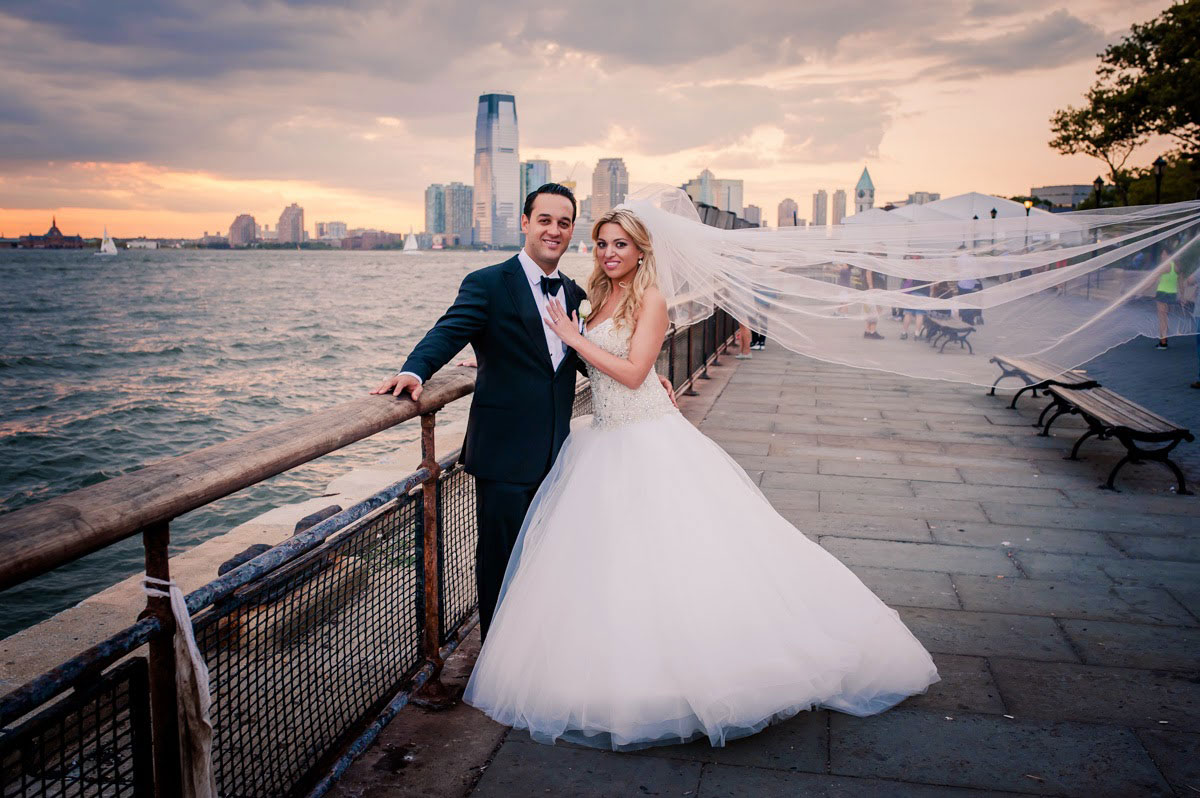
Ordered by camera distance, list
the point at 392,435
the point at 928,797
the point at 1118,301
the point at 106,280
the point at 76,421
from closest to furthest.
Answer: the point at 928,797 < the point at 1118,301 < the point at 392,435 < the point at 76,421 < the point at 106,280

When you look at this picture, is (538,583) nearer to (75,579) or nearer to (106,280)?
(75,579)

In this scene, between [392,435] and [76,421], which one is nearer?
[392,435]

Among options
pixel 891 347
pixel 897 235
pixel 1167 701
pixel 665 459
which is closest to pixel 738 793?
pixel 665 459

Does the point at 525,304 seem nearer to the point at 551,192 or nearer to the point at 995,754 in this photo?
the point at 551,192

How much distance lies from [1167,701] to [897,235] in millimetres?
3218

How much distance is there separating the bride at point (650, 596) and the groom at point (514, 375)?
4.1 inches

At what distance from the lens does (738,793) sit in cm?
283

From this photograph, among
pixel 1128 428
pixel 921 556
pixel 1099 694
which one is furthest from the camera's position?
pixel 1128 428

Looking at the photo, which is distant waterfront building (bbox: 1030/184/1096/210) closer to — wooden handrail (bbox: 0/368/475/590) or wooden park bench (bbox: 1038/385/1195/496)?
wooden park bench (bbox: 1038/385/1195/496)

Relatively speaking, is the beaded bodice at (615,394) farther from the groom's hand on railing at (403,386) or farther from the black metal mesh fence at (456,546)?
the groom's hand on railing at (403,386)

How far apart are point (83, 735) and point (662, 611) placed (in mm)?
1887

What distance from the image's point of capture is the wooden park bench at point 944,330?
17.3 ft

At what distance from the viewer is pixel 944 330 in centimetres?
530

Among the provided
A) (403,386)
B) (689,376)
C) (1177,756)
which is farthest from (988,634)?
(689,376)
